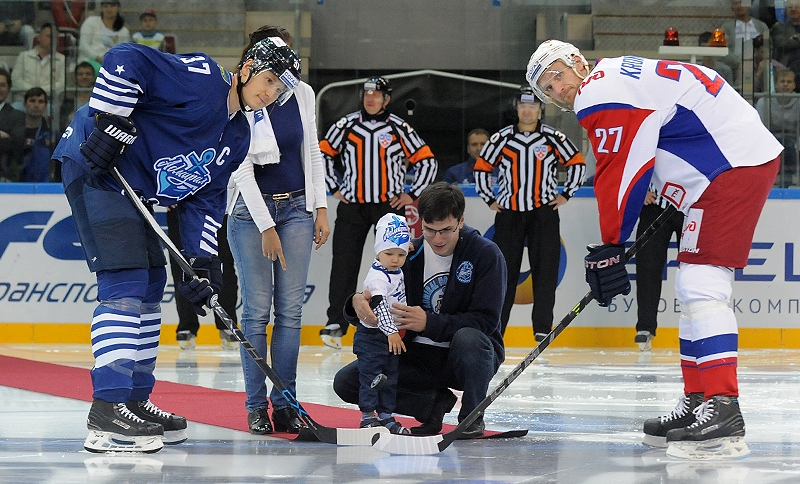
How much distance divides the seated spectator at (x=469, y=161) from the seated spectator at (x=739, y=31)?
169 cm

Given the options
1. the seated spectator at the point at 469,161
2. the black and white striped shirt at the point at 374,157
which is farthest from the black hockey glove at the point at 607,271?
the seated spectator at the point at 469,161

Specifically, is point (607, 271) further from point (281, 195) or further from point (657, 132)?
point (281, 195)

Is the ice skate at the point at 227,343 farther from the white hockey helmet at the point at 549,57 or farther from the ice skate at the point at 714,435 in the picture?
the ice skate at the point at 714,435

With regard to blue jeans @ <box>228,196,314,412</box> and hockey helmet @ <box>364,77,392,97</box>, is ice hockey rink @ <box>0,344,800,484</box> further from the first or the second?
hockey helmet @ <box>364,77,392,97</box>

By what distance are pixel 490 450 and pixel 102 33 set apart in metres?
5.44

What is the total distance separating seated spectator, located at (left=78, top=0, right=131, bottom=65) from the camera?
292 inches

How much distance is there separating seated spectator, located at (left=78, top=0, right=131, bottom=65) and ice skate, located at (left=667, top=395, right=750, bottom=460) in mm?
5459

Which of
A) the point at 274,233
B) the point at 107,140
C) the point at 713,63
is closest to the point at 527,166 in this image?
the point at 713,63

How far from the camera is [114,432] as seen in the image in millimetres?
2867

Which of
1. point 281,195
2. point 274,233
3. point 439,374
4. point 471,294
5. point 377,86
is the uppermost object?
point 377,86

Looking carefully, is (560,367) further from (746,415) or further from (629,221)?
(629,221)

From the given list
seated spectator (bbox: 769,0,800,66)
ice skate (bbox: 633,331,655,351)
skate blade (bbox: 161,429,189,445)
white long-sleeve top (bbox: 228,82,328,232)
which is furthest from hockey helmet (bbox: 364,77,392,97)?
skate blade (bbox: 161,429,189,445)

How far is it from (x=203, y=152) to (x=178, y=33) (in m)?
5.22

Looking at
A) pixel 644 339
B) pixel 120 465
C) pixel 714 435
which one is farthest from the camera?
pixel 644 339
